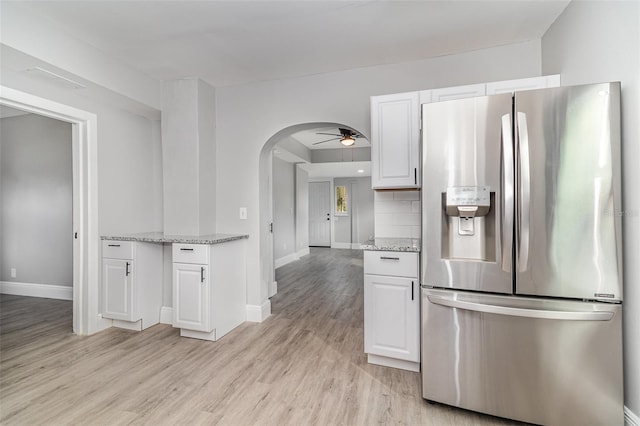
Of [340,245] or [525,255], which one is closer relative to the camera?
[525,255]

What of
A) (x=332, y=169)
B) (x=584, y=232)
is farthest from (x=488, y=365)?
(x=332, y=169)

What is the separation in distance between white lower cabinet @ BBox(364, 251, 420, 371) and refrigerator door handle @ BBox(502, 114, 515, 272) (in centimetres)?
63

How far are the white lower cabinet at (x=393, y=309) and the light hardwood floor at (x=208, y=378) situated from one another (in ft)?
0.51

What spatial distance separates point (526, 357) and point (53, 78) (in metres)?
3.93

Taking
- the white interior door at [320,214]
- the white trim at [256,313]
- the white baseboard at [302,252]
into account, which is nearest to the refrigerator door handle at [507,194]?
the white trim at [256,313]

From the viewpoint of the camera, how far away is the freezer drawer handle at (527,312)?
60.1 inches

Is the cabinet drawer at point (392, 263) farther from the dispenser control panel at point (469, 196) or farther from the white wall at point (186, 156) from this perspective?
the white wall at point (186, 156)

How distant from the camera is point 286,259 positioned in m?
6.98

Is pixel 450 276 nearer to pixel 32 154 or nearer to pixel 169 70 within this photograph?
pixel 169 70

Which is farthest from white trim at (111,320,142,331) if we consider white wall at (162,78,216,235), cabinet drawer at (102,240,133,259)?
white wall at (162,78,216,235)

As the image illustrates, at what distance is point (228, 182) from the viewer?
3.46 metres

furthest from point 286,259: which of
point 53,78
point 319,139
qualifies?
point 53,78

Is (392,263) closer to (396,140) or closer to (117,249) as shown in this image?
(396,140)

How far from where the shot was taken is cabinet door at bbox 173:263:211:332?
2.78 m
